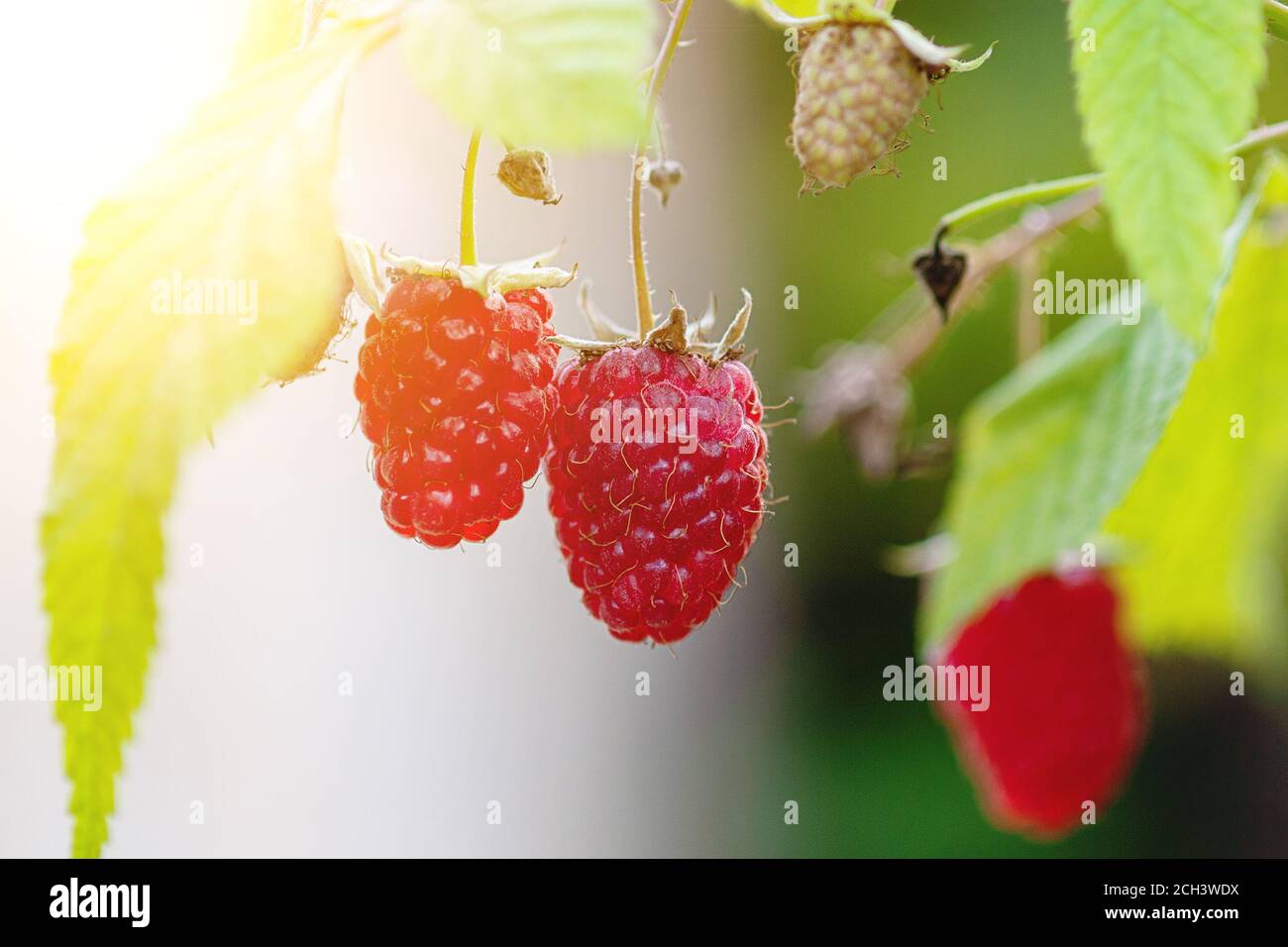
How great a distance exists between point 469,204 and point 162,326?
14cm

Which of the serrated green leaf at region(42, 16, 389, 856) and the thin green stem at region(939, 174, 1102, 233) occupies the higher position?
the thin green stem at region(939, 174, 1102, 233)

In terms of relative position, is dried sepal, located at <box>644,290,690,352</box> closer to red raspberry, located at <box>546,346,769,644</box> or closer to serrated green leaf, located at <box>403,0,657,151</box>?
red raspberry, located at <box>546,346,769,644</box>

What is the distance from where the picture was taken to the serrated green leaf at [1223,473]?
83 centimetres

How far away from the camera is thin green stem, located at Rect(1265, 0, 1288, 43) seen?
411mm

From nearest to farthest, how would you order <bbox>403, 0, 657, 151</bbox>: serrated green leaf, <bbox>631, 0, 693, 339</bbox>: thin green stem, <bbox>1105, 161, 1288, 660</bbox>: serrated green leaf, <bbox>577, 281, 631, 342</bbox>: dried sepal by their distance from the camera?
<bbox>403, 0, 657, 151</bbox>: serrated green leaf
<bbox>631, 0, 693, 339</bbox>: thin green stem
<bbox>577, 281, 631, 342</bbox>: dried sepal
<bbox>1105, 161, 1288, 660</bbox>: serrated green leaf

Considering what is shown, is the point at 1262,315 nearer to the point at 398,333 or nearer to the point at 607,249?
the point at 398,333

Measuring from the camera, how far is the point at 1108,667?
94cm

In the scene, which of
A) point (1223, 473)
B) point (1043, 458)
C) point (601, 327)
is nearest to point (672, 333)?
point (601, 327)

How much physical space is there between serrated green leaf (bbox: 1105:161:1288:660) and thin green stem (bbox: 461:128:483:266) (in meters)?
0.48

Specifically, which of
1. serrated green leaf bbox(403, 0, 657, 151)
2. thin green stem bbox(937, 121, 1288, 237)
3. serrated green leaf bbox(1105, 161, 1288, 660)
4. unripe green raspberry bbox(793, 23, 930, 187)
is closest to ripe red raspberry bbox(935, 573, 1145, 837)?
serrated green leaf bbox(1105, 161, 1288, 660)

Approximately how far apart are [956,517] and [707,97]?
162cm

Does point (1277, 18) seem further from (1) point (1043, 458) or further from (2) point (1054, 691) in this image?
(2) point (1054, 691)
